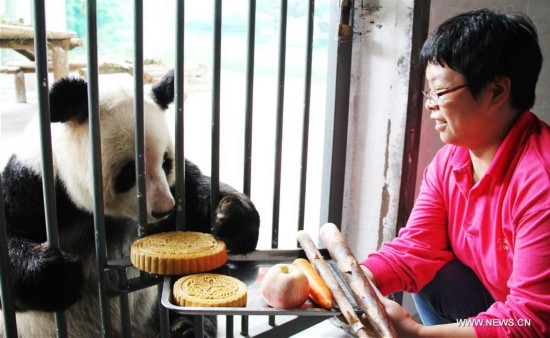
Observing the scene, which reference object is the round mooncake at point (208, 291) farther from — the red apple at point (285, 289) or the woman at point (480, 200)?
the woman at point (480, 200)

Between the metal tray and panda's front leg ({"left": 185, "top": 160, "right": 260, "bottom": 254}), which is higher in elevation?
panda's front leg ({"left": 185, "top": 160, "right": 260, "bottom": 254})

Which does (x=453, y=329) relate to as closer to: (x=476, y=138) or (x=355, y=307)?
(x=355, y=307)

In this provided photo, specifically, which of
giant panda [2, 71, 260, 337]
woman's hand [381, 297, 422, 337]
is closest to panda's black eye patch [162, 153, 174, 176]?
giant panda [2, 71, 260, 337]

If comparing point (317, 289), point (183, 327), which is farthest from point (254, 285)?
point (183, 327)

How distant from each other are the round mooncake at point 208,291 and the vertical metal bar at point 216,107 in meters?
0.33

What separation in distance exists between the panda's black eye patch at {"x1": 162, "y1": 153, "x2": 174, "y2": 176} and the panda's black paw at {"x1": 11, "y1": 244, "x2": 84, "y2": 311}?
461 millimetres

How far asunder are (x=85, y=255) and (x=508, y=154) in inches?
50.0

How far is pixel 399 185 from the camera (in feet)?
6.56

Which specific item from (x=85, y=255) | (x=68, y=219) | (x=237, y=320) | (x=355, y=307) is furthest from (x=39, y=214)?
(x=237, y=320)

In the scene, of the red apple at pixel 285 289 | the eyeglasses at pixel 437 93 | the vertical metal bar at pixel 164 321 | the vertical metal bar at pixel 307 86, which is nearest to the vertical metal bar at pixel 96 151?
the vertical metal bar at pixel 164 321

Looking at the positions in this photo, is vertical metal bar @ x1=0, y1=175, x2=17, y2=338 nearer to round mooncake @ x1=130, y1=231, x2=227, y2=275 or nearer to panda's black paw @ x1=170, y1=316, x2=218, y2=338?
round mooncake @ x1=130, y1=231, x2=227, y2=275

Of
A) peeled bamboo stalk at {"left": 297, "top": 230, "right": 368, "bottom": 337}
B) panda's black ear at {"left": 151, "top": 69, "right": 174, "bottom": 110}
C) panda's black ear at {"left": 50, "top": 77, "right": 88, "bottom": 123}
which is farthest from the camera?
panda's black ear at {"left": 151, "top": 69, "right": 174, "bottom": 110}

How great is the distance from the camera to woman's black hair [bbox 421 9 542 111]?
1.34 meters

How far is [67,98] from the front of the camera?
53.7 inches
